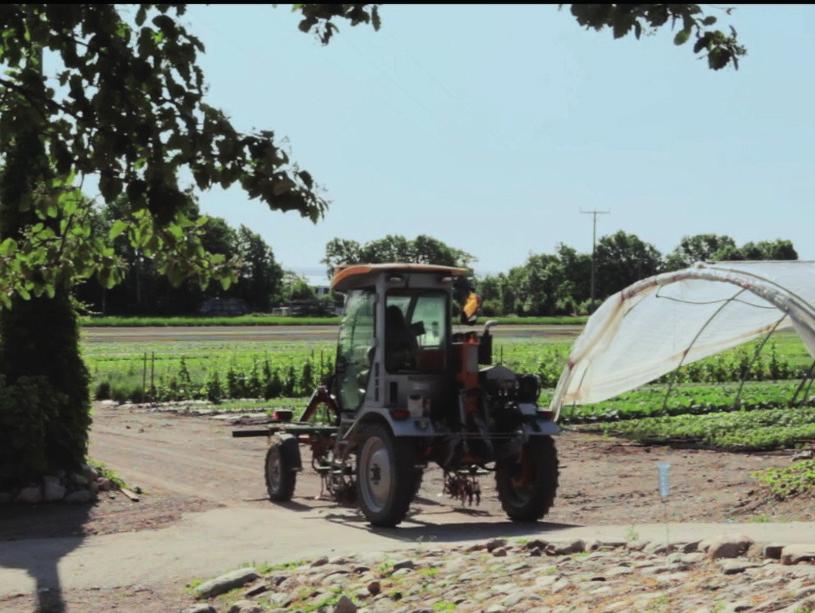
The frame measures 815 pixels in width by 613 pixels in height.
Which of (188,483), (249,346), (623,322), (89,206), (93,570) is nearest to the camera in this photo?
(89,206)

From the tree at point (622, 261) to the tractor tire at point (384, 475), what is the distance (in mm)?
106844

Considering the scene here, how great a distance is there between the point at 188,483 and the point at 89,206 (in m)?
9.52

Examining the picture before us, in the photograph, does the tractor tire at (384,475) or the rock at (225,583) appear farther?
the tractor tire at (384,475)

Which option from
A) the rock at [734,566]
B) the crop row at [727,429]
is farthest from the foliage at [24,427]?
the crop row at [727,429]

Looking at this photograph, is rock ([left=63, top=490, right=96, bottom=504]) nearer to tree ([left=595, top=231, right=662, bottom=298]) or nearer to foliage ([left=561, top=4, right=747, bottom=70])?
foliage ([left=561, top=4, right=747, bottom=70])

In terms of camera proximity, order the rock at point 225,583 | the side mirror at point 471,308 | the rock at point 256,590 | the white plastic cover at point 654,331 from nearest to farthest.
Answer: the rock at point 256,590
the rock at point 225,583
the side mirror at point 471,308
the white plastic cover at point 654,331

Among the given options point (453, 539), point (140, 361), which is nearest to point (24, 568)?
point (453, 539)

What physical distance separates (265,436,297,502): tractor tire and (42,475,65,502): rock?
247cm

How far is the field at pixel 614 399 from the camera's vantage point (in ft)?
72.3

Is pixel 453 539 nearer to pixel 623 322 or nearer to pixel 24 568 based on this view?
pixel 24 568

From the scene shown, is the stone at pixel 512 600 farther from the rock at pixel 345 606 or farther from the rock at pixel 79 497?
the rock at pixel 79 497

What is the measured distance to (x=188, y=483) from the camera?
56.2 ft

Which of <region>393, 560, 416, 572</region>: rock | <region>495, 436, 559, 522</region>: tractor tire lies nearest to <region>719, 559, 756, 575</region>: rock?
<region>393, 560, 416, 572</region>: rock

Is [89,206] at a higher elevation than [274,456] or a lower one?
higher
